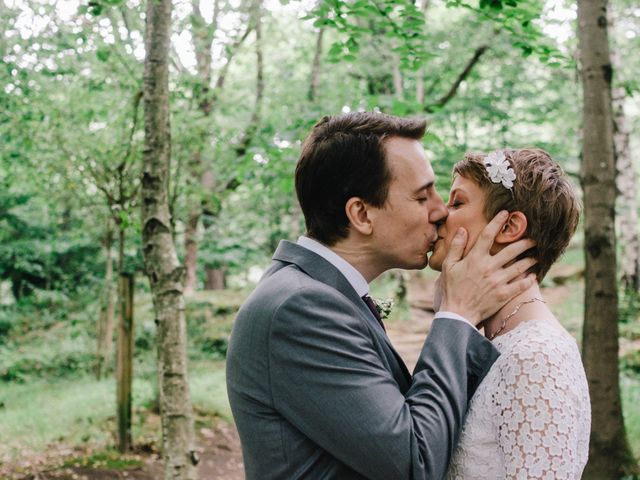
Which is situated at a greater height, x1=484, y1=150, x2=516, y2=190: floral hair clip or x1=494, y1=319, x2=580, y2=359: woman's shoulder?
x1=484, y1=150, x2=516, y2=190: floral hair clip

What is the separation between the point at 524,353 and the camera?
2.01 metres

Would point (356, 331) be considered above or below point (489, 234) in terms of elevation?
below

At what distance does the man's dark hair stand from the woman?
35 centimetres

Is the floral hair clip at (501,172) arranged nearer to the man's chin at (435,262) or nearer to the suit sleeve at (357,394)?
the man's chin at (435,262)

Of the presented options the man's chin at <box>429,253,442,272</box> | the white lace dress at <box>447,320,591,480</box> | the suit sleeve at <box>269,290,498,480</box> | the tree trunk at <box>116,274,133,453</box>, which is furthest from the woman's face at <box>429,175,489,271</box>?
the tree trunk at <box>116,274,133,453</box>

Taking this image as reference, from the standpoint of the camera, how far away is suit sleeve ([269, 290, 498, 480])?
1701 millimetres

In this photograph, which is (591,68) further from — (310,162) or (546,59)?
(310,162)

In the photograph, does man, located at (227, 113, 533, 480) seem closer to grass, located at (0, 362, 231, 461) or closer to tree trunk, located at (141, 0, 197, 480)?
tree trunk, located at (141, 0, 197, 480)

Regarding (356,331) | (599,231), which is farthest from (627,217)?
(356,331)

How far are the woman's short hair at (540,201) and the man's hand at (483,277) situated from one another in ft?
0.17

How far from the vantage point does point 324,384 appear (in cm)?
175

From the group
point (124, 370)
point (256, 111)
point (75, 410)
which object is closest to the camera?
A: point (124, 370)

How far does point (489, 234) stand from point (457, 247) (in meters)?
0.12

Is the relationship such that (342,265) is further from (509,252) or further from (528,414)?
(528,414)
